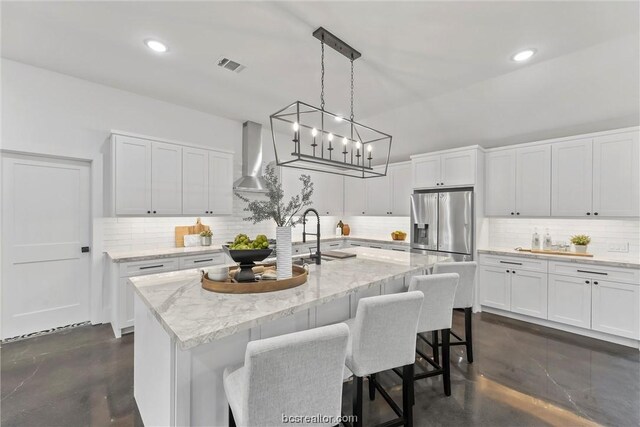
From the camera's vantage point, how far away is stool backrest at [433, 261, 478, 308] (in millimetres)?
2549

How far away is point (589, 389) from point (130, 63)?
5409 millimetres

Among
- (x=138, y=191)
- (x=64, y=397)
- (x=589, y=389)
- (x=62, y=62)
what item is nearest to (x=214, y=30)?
(x=62, y=62)

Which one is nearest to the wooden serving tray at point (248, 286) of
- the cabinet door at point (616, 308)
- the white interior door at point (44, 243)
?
the white interior door at point (44, 243)

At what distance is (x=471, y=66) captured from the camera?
9.81 ft

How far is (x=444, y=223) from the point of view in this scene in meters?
4.37

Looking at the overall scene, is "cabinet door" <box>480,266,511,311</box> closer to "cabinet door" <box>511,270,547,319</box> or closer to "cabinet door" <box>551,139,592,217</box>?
"cabinet door" <box>511,270,547,319</box>

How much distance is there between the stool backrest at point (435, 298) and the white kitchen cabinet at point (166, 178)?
338 centimetres

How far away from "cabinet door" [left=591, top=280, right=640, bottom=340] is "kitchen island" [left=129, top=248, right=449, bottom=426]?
303cm

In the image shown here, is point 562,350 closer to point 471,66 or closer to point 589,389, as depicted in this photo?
point 589,389

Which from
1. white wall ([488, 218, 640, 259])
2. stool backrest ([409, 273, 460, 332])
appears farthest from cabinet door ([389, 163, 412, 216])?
stool backrest ([409, 273, 460, 332])

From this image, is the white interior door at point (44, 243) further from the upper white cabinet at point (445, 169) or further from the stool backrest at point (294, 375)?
the upper white cabinet at point (445, 169)

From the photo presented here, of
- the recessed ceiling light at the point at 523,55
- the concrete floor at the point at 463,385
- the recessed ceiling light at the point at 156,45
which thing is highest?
the recessed ceiling light at the point at 156,45

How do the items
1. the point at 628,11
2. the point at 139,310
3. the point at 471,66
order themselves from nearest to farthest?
the point at 139,310
the point at 628,11
the point at 471,66

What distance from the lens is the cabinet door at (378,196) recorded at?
5633 millimetres
